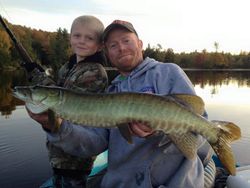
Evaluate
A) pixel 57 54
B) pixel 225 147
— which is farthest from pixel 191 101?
pixel 57 54

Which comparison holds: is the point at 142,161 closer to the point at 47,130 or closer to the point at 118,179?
the point at 118,179

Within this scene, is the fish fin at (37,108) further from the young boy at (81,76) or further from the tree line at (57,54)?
the tree line at (57,54)

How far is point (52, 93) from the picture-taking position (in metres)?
2.62

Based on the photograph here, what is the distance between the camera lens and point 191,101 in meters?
2.69

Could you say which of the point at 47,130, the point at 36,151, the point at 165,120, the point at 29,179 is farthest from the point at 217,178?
the point at 36,151

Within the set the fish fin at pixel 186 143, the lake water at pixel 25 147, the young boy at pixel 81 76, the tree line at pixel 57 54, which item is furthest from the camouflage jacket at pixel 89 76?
the tree line at pixel 57 54

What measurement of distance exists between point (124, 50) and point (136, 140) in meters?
0.85

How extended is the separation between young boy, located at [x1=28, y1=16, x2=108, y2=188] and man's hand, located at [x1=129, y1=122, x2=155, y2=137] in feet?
2.74

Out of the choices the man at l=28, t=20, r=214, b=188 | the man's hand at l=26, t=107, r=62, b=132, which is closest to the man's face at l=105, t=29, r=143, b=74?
the man at l=28, t=20, r=214, b=188

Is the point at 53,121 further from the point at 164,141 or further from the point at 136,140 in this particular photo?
the point at 164,141

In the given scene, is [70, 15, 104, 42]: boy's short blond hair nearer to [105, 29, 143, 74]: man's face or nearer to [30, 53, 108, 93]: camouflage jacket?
[30, 53, 108, 93]: camouflage jacket

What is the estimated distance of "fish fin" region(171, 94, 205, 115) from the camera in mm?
2664

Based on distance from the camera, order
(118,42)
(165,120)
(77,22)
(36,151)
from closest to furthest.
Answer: (165,120)
(118,42)
(77,22)
(36,151)

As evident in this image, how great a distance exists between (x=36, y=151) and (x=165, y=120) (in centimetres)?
601
